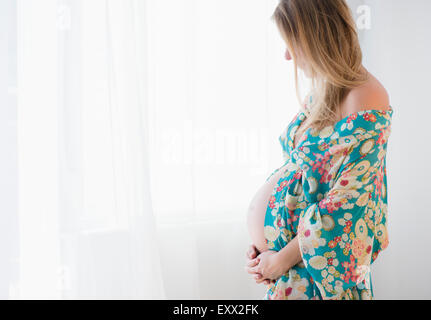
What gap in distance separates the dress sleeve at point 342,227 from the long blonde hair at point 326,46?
119mm

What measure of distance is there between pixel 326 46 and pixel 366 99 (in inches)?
5.6

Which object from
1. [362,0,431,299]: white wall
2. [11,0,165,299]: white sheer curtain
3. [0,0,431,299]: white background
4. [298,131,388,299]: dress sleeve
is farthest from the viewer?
[362,0,431,299]: white wall

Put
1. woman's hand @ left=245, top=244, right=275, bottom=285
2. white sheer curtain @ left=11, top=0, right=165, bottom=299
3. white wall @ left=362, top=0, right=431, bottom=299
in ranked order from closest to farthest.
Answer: woman's hand @ left=245, top=244, right=275, bottom=285
white sheer curtain @ left=11, top=0, right=165, bottom=299
white wall @ left=362, top=0, right=431, bottom=299

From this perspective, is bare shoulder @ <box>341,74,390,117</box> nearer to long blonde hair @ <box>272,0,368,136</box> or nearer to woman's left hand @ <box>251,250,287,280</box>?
long blonde hair @ <box>272,0,368,136</box>

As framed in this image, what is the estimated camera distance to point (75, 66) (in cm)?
136

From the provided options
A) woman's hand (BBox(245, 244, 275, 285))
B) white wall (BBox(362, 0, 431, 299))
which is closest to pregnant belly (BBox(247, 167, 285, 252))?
woman's hand (BBox(245, 244, 275, 285))

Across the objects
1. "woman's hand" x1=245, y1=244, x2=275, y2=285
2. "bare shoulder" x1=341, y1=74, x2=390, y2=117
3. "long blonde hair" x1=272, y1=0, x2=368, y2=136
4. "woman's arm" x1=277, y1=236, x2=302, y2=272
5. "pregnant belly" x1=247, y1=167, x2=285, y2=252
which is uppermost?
"long blonde hair" x1=272, y1=0, x2=368, y2=136

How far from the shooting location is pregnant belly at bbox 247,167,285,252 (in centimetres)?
99

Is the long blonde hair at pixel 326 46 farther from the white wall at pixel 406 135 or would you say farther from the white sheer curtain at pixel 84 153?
the white wall at pixel 406 135

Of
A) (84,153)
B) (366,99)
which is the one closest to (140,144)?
(84,153)

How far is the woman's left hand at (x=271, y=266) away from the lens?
897mm

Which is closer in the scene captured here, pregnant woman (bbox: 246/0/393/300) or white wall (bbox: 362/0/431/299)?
pregnant woman (bbox: 246/0/393/300)

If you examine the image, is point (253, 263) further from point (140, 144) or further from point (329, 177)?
point (140, 144)
